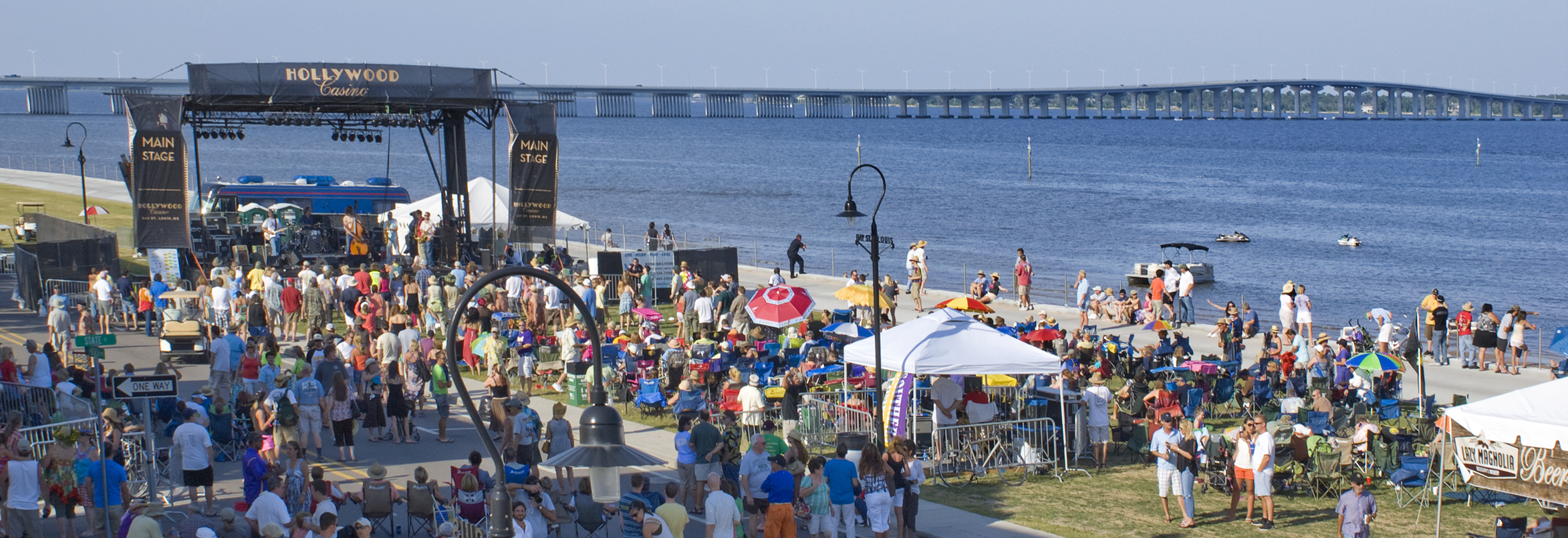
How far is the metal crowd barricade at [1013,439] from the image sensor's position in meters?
16.0

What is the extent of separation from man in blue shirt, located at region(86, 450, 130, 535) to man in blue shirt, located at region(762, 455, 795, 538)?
227 inches

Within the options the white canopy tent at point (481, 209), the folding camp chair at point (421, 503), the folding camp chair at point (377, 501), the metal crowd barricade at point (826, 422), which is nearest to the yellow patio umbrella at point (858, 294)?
the metal crowd barricade at point (826, 422)

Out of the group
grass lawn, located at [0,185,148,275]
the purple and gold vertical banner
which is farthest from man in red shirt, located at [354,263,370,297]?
grass lawn, located at [0,185,148,275]

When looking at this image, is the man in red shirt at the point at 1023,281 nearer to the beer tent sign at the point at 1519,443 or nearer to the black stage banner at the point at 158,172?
the beer tent sign at the point at 1519,443

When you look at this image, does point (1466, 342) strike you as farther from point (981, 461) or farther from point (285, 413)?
point (285, 413)

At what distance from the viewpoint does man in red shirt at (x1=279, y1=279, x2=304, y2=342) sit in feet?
78.1

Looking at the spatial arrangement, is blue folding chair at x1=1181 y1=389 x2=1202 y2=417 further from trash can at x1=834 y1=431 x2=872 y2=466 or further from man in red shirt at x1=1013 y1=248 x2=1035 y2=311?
man in red shirt at x1=1013 y1=248 x2=1035 y2=311

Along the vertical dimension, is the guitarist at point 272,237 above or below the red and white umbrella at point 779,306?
above

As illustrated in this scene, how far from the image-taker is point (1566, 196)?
321 ft

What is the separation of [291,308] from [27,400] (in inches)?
329

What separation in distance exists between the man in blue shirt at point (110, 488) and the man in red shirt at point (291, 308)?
11.5m

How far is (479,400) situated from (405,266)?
10.2 metres

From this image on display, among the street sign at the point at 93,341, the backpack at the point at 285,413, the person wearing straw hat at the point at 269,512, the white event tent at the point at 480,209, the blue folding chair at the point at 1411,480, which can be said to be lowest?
the blue folding chair at the point at 1411,480

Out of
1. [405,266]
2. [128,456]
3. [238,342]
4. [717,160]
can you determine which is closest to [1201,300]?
[405,266]
